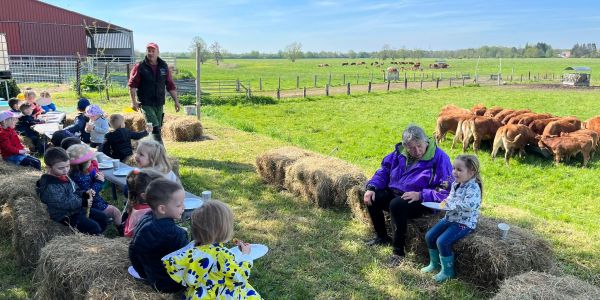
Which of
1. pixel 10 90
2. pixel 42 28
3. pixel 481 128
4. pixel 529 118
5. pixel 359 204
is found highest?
pixel 42 28

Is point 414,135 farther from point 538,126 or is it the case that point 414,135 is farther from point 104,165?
point 538,126

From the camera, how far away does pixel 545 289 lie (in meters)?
2.92

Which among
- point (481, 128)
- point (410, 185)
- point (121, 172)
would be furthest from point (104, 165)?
point (481, 128)

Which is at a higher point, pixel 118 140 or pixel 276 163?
pixel 118 140

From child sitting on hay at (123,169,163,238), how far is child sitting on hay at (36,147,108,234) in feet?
1.58

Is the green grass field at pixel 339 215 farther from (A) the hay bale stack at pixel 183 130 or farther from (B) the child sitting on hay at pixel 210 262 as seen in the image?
(B) the child sitting on hay at pixel 210 262

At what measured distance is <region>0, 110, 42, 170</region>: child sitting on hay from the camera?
652 centimetres

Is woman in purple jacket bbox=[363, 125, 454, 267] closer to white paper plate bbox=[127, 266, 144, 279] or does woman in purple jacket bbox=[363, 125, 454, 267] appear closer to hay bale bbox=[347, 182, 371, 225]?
hay bale bbox=[347, 182, 371, 225]

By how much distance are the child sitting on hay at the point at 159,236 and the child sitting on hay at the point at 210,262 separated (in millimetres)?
262

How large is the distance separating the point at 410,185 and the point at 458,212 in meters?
0.68

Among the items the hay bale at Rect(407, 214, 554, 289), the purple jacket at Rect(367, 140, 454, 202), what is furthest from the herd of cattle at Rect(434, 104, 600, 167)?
the hay bale at Rect(407, 214, 554, 289)

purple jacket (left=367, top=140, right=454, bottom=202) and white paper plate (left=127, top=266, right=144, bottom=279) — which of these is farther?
purple jacket (left=367, top=140, right=454, bottom=202)

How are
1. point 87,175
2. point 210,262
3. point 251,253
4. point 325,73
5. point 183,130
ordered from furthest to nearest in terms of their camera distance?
point 325,73 < point 183,130 < point 87,175 < point 251,253 < point 210,262

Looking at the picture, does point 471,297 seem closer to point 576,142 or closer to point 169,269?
point 169,269
